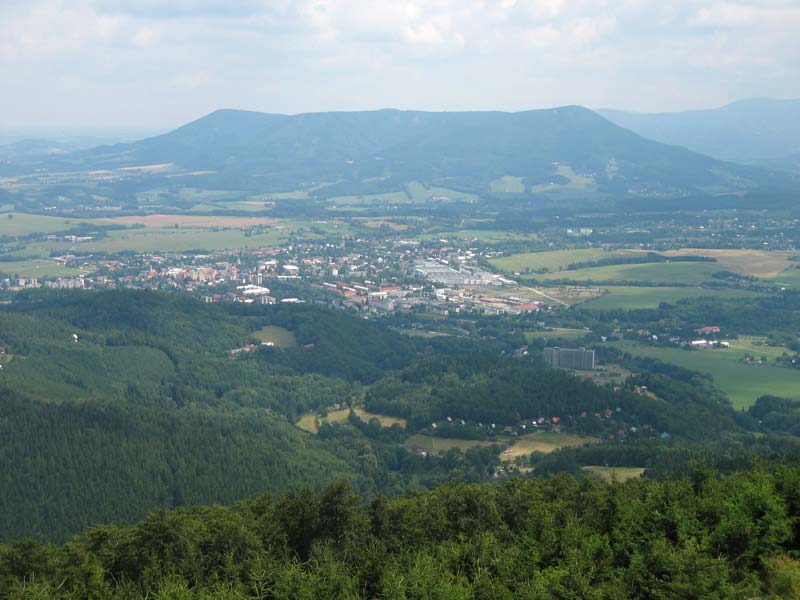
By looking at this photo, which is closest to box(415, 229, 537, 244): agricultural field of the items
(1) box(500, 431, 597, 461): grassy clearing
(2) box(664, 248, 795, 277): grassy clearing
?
(2) box(664, 248, 795, 277): grassy clearing

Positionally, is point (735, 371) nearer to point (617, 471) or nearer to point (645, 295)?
point (617, 471)

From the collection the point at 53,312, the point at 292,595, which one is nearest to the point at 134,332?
the point at 53,312

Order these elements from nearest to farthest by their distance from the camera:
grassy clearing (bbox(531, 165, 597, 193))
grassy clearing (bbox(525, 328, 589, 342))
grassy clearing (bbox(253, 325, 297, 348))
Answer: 1. grassy clearing (bbox(253, 325, 297, 348))
2. grassy clearing (bbox(525, 328, 589, 342))
3. grassy clearing (bbox(531, 165, 597, 193))

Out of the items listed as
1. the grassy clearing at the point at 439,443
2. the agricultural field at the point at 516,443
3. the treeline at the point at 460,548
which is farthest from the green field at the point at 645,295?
the treeline at the point at 460,548

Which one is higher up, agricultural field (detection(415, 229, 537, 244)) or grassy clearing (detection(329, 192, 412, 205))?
grassy clearing (detection(329, 192, 412, 205))

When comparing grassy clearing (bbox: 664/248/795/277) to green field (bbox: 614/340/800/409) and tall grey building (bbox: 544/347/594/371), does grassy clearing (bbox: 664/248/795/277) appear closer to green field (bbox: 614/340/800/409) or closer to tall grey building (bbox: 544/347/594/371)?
green field (bbox: 614/340/800/409)

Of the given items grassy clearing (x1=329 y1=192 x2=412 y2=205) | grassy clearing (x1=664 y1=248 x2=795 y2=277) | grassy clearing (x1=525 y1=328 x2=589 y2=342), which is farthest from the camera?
grassy clearing (x1=329 y1=192 x2=412 y2=205)

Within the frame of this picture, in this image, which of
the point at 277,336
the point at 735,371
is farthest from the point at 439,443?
the point at 277,336
